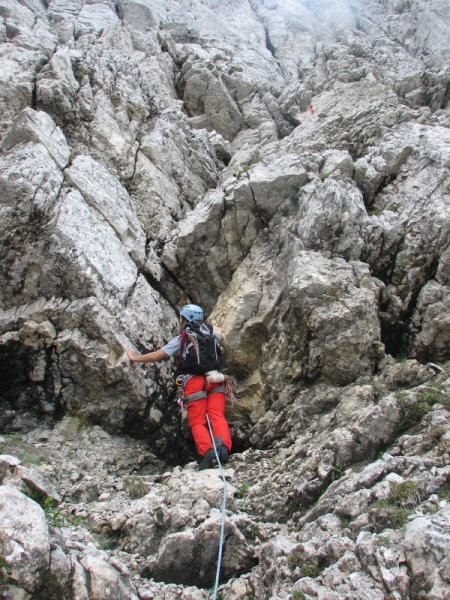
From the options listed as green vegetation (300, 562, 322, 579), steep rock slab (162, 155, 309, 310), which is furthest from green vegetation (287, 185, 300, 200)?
green vegetation (300, 562, 322, 579)

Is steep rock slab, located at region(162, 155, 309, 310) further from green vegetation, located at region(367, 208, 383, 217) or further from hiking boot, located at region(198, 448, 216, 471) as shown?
hiking boot, located at region(198, 448, 216, 471)

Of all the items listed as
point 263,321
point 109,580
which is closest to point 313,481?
point 109,580

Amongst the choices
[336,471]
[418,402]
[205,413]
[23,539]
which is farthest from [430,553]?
[205,413]

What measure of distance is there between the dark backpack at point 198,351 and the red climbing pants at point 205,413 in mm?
285

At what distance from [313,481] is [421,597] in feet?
9.50

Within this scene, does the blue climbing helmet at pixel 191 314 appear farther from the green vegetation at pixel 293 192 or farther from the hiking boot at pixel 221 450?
the green vegetation at pixel 293 192

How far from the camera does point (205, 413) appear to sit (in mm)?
9727

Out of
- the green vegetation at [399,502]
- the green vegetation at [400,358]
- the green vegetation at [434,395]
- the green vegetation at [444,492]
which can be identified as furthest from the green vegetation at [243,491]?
the green vegetation at [400,358]

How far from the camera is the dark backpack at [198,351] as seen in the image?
389 inches

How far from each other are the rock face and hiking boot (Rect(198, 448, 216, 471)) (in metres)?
0.59

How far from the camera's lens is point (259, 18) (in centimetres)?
3891

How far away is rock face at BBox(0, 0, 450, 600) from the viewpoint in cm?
525

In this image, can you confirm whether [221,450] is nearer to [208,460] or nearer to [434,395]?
[208,460]

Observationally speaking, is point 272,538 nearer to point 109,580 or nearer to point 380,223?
point 109,580
